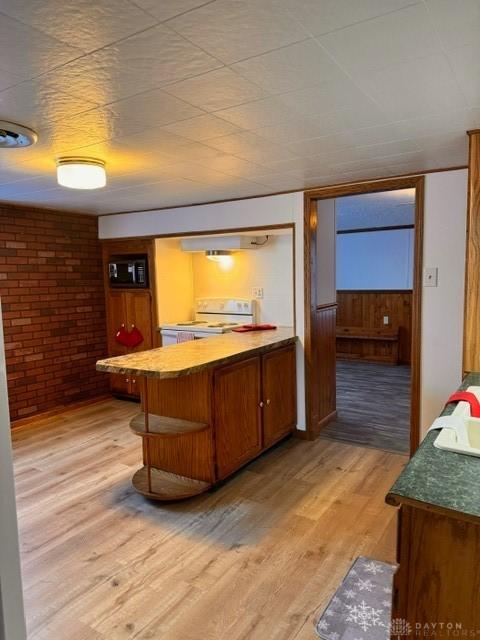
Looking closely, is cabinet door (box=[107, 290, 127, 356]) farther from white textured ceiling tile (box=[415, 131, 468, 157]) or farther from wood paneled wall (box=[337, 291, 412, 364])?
wood paneled wall (box=[337, 291, 412, 364])

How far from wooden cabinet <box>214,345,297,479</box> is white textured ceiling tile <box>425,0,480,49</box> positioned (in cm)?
205

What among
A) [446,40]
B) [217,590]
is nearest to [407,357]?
[217,590]

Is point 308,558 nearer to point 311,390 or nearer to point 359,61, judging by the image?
point 311,390

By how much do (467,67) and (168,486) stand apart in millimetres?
2669

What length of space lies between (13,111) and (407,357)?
633 cm

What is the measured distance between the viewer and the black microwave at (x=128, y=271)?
4.59 m

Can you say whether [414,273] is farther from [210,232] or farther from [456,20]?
[456,20]

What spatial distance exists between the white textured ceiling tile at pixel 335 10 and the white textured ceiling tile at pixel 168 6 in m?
0.23

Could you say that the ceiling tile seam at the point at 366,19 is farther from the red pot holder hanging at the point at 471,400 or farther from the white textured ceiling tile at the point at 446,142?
the red pot holder hanging at the point at 471,400

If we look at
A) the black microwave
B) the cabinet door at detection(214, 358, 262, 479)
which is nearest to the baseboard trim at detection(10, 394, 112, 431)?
the black microwave

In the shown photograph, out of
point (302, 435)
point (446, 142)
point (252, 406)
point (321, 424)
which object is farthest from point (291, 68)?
point (321, 424)

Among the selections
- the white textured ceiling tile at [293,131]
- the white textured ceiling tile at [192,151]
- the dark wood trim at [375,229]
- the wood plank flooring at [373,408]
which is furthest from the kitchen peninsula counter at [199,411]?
the dark wood trim at [375,229]

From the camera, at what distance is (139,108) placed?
5.79 feet

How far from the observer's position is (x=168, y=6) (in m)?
1.10
